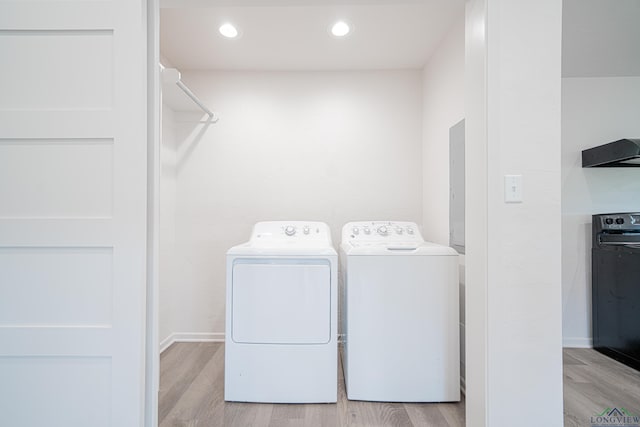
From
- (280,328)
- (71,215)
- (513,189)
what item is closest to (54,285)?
(71,215)

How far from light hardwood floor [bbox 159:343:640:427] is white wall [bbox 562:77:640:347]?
565 mm

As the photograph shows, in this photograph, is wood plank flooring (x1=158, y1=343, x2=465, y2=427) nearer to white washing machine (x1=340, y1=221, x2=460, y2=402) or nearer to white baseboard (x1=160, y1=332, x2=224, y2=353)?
white washing machine (x1=340, y1=221, x2=460, y2=402)

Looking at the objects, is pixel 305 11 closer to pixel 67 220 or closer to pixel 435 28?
pixel 435 28

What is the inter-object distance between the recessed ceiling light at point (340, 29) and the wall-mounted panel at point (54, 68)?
1437mm

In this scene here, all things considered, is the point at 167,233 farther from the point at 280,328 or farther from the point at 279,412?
the point at 279,412

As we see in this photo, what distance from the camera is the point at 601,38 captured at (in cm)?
213

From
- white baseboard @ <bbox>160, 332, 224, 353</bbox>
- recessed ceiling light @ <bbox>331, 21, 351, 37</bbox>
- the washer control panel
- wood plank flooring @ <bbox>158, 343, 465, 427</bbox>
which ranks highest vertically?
recessed ceiling light @ <bbox>331, 21, 351, 37</bbox>

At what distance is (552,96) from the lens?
1.28 metres

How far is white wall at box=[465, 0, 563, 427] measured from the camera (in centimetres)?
127

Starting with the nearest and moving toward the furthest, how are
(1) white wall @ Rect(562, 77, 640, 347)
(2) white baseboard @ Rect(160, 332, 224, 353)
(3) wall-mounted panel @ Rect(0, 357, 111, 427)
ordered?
(3) wall-mounted panel @ Rect(0, 357, 111, 427)
(1) white wall @ Rect(562, 77, 640, 347)
(2) white baseboard @ Rect(160, 332, 224, 353)

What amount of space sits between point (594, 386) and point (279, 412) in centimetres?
197

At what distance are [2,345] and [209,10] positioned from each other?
204cm

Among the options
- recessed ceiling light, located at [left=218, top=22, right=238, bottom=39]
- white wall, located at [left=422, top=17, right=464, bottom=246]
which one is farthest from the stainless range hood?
recessed ceiling light, located at [left=218, top=22, right=238, bottom=39]

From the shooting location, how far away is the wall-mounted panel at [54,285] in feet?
4.00
